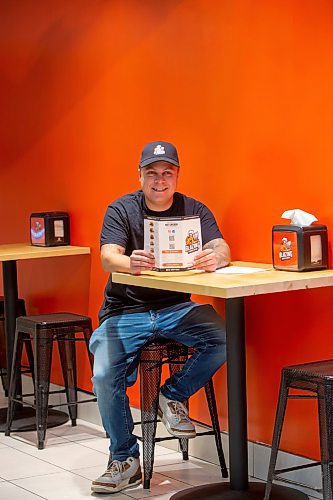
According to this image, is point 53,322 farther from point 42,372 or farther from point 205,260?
point 205,260

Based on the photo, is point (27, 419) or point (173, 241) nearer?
point (173, 241)

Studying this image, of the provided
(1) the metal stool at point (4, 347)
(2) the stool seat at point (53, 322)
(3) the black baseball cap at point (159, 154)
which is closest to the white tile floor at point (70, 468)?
(2) the stool seat at point (53, 322)

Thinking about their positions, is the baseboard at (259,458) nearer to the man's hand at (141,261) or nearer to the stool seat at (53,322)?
the stool seat at (53,322)

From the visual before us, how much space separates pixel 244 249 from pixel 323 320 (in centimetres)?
60

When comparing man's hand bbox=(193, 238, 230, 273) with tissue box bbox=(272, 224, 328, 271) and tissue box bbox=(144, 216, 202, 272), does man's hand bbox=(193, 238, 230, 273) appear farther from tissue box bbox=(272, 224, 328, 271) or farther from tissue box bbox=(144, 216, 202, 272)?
tissue box bbox=(272, 224, 328, 271)


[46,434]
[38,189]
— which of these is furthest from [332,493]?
[38,189]

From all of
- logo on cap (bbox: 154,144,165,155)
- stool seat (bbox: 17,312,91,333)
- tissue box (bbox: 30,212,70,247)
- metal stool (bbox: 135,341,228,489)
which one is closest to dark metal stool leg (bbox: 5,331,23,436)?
stool seat (bbox: 17,312,91,333)

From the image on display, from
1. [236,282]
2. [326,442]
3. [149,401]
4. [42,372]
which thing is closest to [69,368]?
[42,372]

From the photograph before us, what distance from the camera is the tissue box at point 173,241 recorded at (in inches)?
169

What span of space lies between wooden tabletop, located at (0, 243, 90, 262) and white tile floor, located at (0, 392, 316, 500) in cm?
98

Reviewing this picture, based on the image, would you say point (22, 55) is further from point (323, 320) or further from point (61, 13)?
point (323, 320)

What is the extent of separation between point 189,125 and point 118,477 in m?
1.73

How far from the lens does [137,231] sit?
15.8 feet

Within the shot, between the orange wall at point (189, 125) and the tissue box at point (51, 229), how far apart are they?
80 mm
